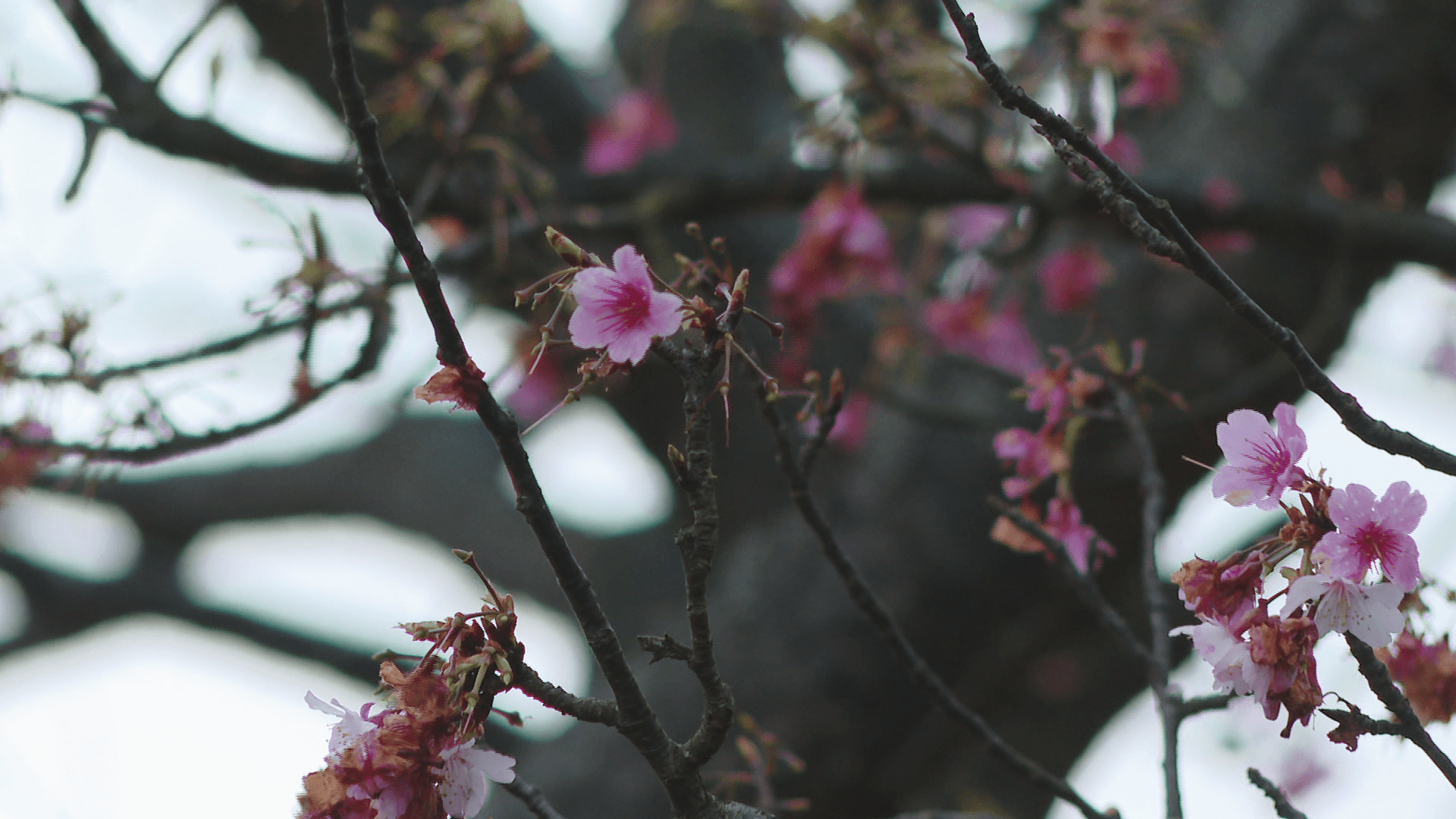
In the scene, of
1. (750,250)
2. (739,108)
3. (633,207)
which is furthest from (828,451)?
(739,108)

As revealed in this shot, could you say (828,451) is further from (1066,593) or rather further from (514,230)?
(514,230)

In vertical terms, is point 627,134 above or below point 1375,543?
above

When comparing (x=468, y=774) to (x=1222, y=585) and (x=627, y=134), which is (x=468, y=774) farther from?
(x=627, y=134)

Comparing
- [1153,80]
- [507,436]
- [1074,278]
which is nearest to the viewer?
[507,436]

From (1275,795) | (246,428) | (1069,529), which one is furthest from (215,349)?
(1275,795)

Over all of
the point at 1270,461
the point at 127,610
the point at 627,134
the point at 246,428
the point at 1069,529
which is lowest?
the point at 1270,461

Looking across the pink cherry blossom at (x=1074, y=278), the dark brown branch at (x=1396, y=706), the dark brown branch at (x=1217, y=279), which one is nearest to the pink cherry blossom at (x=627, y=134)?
the pink cherry blossom at (x=1074, y=278)
